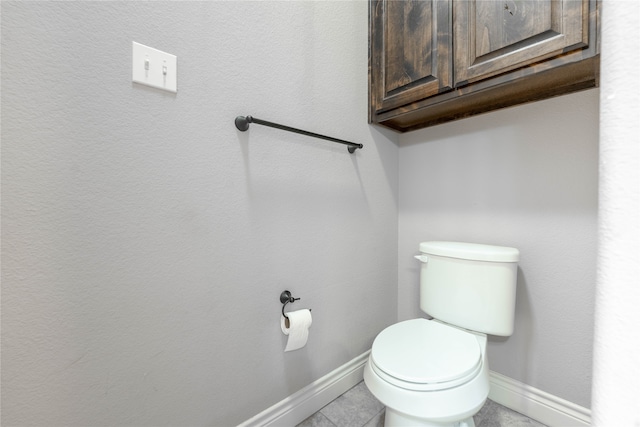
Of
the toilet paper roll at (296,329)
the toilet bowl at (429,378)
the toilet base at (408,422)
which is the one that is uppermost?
the toilet paper roll at (296,329)

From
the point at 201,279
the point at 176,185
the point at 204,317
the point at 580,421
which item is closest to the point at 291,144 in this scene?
the point at 176,185

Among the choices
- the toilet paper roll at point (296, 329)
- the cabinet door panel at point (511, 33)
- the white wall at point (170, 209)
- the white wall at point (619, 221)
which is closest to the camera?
the white wall at point (619, 221)

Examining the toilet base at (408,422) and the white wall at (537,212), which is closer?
the toilet base at (408,422)

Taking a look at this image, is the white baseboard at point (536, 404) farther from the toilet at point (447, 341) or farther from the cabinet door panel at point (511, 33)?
the cabinet door panel at point (511, 33)

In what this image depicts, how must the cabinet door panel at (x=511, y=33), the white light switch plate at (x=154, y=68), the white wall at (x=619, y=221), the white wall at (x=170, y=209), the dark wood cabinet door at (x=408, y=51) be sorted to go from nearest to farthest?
the white wall at (x=619, y=221) → the white wall at (x=170, y=209) → the white light switch plate at (x=154, y=68) → the cabinet door panel at (x=511, y=33) → the dark wood cabinet door at (x=408, y=51)

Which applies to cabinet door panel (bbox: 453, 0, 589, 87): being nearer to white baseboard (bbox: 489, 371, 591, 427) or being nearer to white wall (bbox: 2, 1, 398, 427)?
white wall (bbox: 2, 1, 398, 427)

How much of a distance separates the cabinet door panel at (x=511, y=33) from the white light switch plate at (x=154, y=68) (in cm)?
→ 105

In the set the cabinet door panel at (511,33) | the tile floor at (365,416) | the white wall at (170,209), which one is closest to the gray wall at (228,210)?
the white wall at (170,209)

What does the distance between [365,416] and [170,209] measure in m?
1.19

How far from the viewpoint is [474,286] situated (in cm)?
112

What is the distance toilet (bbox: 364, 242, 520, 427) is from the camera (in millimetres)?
813

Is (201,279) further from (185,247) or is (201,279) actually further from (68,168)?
(68,168)

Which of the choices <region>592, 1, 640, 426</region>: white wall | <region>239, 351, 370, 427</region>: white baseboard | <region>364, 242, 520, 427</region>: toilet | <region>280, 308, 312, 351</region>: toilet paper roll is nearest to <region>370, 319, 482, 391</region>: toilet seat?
<region>364, 242, 520, 427</region>: toilet

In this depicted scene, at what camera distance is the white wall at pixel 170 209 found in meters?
0.65
